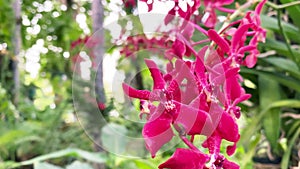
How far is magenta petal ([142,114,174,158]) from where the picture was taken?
0.34 m

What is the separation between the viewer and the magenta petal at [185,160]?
1.05ft

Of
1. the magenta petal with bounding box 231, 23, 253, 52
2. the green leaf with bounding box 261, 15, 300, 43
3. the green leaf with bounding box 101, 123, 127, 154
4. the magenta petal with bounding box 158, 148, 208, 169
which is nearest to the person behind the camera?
the magenta petal with bounding box 158, 148, 208, 169

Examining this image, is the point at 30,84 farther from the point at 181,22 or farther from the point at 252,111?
the point at 181,22

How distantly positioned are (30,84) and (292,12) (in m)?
1.50

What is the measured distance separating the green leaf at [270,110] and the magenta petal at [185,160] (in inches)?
22.3

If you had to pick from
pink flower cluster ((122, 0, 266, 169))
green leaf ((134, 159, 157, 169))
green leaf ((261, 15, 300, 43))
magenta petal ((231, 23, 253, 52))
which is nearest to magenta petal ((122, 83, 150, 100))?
pink flower cluster ((122, 0, 266, 169))

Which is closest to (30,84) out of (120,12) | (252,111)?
(252,111)

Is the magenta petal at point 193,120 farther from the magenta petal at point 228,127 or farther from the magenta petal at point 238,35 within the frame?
the magenta petal at point 238,35

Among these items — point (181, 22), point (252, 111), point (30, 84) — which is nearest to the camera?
point (181, 22)

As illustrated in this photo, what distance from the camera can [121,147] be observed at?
24.8 inches

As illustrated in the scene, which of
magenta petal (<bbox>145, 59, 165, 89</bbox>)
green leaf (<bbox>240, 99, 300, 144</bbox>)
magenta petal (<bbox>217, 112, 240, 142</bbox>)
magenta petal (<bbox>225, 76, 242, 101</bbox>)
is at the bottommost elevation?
green leaf (<bbox>240, 99, 300, 144</bbox>)

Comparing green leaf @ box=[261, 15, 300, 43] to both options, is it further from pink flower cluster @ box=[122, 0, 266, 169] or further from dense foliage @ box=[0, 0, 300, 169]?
pink flower cluster @ box=[122, 0, 266, 169]

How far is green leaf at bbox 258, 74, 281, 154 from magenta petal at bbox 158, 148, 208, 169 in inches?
22.3

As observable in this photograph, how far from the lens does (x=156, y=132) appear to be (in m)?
0.34
